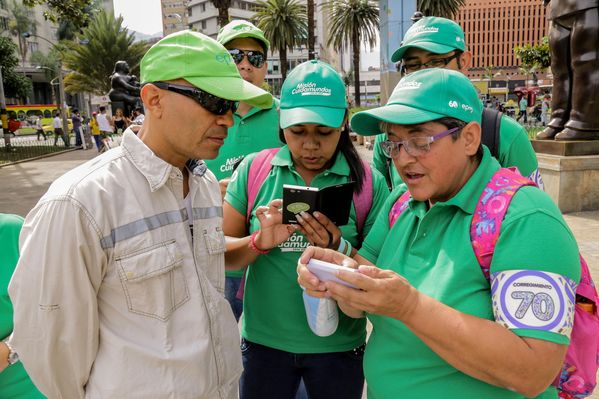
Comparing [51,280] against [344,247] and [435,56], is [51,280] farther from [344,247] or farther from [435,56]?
[435,56]

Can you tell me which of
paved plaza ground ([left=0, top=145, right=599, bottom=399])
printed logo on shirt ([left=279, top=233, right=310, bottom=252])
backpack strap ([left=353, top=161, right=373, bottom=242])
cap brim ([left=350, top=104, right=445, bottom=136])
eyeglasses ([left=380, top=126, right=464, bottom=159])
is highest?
cap brim ([left=350, top=104, right=445, bottom=136])

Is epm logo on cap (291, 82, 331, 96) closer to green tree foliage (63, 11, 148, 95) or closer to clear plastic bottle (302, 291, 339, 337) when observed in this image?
clear plastic bottle (302, 291, 339, 337)

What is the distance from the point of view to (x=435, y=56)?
286cm

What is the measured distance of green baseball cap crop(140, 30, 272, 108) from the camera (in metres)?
1.55

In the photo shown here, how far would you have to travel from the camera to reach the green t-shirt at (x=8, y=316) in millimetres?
1791

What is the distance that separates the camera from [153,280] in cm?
152

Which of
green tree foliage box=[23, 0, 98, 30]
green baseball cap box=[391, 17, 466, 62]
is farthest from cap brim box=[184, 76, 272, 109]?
green tree foliage box=[23, 0, 98, 30]

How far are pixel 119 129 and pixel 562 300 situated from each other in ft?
44.6

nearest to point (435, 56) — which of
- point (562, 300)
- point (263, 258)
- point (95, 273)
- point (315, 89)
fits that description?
point (315, 89)

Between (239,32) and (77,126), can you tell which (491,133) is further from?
(77,126)

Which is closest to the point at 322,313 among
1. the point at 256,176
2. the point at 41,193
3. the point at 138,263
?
the point at 138,263

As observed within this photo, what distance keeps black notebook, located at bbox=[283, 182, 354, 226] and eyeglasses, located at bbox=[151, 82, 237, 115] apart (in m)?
0.40

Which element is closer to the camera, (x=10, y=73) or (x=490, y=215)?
(x=490, y=215)

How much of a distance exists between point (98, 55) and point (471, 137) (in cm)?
4917
